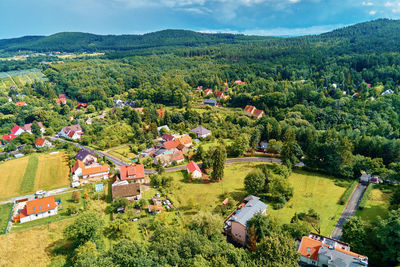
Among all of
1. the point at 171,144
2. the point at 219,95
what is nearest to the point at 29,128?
the point at 171,144

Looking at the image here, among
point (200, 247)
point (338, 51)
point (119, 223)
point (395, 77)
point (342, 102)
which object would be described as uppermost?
point (338, 51)

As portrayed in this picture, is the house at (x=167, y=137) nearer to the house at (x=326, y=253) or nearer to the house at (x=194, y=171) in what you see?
the house at (x=194, y=171)

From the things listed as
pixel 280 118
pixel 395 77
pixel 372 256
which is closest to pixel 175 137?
pixel 280 118

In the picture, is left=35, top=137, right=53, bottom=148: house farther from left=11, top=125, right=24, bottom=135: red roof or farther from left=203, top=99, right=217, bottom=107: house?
left=203, top=99, right=217, bottom=107: house

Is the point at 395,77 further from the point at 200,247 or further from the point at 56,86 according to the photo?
the point at 56,86

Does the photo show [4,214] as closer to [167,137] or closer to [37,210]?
[37,210]

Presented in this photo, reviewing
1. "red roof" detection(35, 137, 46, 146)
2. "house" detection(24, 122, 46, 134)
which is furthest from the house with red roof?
"house" detection(24, 122, 46, 134)
